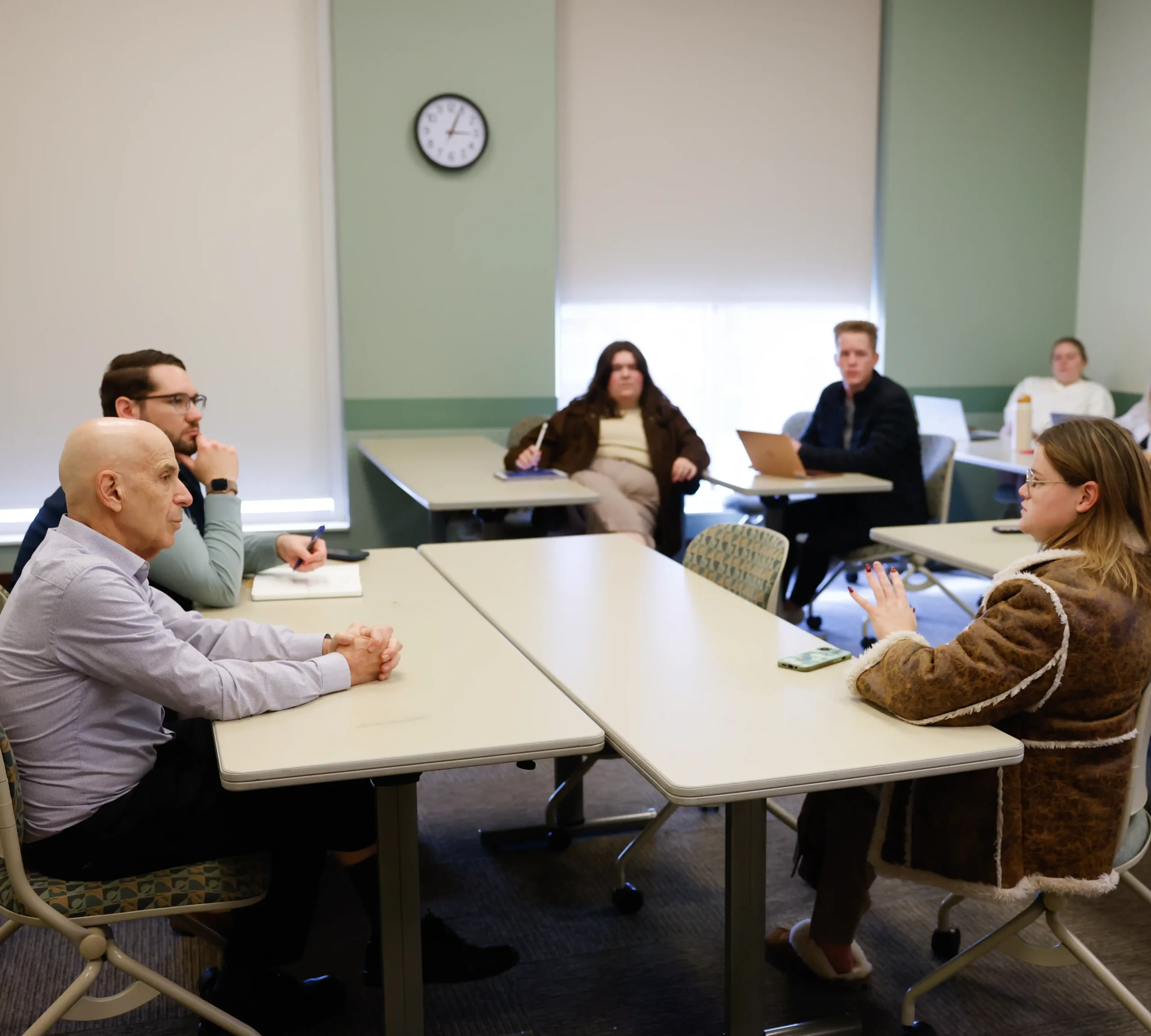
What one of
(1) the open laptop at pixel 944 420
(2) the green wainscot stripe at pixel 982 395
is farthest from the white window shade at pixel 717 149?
(1) the open laptop at pixel 944 420

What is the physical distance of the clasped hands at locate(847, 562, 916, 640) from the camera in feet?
6.69

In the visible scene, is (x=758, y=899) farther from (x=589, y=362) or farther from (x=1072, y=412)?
(x=1072, y=412)

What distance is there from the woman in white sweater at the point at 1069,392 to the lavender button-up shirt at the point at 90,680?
5.18m

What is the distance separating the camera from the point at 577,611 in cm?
258

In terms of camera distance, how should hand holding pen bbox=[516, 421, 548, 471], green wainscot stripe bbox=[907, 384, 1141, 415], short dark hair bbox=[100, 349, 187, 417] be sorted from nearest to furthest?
short dark hair bbox=[100, 349, 187, 417] → hand holding pen bbox=[516, 421, 548, 471] → green wainscot stripe bbox=[907, 384, 1141, 415]

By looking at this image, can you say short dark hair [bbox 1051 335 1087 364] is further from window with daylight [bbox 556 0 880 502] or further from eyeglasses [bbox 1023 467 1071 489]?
eyeglasses [bbox 1023 467 1071 489]

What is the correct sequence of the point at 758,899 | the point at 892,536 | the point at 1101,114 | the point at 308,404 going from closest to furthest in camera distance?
1. the point at 758,899
2. the point at 892,536
3. the point at 308,404
4. the point at 1101,114

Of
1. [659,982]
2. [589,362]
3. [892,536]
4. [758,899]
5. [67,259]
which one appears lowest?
[659,982]

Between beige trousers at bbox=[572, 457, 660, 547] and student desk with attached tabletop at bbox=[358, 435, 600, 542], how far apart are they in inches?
14.8

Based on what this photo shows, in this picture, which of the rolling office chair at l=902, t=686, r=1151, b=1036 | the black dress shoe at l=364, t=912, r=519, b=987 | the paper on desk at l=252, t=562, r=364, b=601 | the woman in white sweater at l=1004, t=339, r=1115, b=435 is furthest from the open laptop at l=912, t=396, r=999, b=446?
the black dress shoe at l=364, t=912, r=519, b=987

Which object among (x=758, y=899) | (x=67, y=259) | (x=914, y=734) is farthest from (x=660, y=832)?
(x=67, y=259)

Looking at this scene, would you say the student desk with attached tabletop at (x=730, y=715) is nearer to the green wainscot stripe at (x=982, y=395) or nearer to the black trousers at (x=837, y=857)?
the black trousers at (x=837, y=857)

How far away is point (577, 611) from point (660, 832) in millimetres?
925

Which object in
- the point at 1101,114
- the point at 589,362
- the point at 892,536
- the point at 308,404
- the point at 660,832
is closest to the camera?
the point at 660,832
